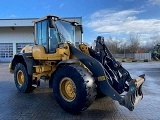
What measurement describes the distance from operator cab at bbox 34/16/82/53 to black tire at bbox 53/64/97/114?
59.5 inches

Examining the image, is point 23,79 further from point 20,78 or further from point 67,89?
point 67,89

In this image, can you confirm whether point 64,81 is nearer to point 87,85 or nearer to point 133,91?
point 87,85

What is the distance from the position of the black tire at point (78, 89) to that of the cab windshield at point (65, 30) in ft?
5.25

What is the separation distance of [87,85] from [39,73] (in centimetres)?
317

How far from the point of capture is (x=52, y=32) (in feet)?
24.6

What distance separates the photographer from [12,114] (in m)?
6.02

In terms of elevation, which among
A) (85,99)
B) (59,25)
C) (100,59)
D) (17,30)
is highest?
(17,30)

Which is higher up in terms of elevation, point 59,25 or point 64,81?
point 59,25

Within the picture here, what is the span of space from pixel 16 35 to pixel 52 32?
3035 cm

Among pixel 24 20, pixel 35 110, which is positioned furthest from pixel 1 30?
pixel 35 110

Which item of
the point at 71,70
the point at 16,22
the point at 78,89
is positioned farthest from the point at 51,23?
the point at 16,22

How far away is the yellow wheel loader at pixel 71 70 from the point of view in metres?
5.62

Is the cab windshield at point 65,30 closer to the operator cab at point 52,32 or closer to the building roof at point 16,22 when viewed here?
the operator cab at point 52,32

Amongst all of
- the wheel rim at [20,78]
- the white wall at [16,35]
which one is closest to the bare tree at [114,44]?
the white wall at [16,35]
